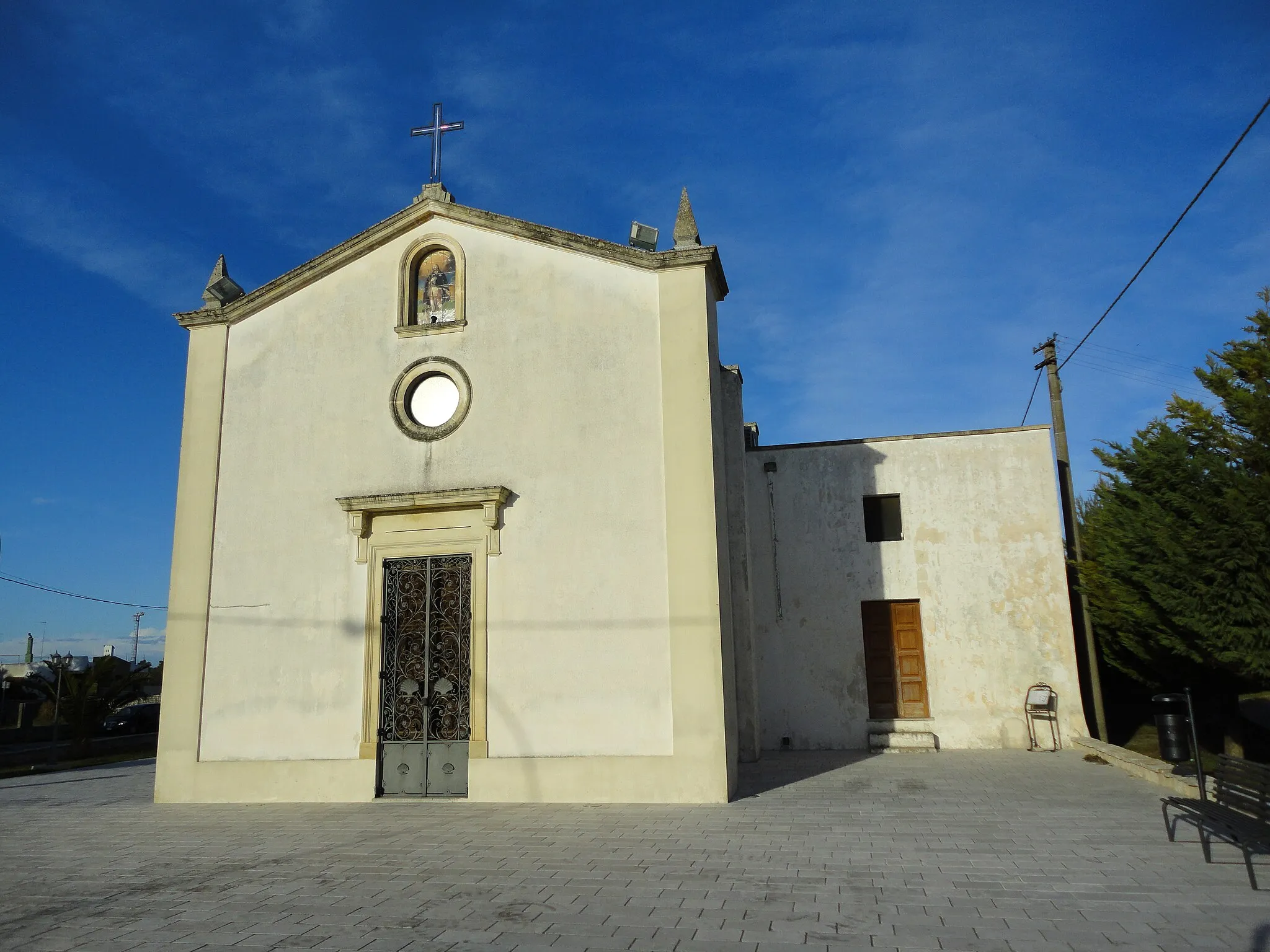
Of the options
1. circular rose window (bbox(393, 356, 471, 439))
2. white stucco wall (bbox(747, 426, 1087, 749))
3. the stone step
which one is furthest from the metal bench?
circular rose window (bbox(393, 356, 471, 439))

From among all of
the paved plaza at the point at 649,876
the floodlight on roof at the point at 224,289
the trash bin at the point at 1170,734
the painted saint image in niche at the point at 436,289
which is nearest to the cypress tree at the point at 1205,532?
the trash bin at the point at 1170,734

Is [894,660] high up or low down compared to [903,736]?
up

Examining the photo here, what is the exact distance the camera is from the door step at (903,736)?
46.3 ft

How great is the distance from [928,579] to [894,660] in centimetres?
150

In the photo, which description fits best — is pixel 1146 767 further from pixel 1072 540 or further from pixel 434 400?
pixel 434 400

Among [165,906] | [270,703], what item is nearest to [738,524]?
[270,703]

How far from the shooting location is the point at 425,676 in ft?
35.2

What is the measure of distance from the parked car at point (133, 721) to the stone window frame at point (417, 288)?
797 inches

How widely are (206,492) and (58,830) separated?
14.6 ft

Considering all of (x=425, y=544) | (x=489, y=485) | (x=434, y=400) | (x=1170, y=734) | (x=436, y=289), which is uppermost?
(x=436, y=289)

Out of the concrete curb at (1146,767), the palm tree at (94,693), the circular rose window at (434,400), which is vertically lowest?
the concrete curb at (1146,767)

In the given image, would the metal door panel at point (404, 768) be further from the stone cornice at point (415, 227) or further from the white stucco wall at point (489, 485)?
the stone cornice at point (415, 227)

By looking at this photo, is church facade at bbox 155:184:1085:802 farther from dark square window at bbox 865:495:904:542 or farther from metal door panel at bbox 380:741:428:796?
dark square window at bbox 865:495:904:542

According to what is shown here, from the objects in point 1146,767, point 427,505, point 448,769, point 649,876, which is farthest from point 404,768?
point 1146,767
